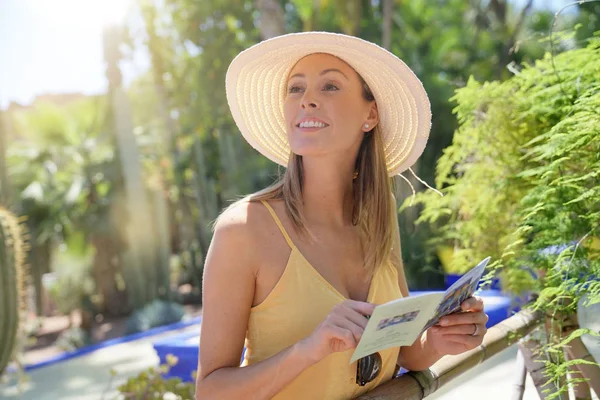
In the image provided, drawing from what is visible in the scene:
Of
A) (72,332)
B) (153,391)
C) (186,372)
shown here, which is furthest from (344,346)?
(72,332)

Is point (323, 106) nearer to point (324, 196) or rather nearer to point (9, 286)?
point (324, 196)

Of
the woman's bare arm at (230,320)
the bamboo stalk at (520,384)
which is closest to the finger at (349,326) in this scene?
the woman's bare arm at (230,320)

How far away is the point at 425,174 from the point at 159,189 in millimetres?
7922

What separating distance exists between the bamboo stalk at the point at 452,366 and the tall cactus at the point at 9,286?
4.24m

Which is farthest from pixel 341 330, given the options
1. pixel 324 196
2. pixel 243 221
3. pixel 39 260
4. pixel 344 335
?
pixel 39 260

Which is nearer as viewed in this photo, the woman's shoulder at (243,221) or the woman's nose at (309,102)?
the woman's shoulder at (243,221)

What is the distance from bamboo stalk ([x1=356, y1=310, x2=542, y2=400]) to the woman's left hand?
5.8 inches

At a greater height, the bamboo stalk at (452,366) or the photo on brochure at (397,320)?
the photo on brochure at (397,320)

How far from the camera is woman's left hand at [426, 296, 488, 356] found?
174 cm

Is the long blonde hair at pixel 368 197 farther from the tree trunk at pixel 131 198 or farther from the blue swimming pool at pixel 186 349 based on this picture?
the tree trunk at pixel 131 198

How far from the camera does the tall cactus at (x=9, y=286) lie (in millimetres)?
5581

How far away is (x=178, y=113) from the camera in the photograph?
62.0 feet

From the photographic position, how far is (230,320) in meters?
1.64

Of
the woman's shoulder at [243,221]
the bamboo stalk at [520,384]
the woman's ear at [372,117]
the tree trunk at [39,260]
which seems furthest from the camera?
the tree trunk at [39,260]
